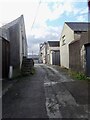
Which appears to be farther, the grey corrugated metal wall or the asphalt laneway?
the grey corrugated metal wall

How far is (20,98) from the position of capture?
9.71 meters

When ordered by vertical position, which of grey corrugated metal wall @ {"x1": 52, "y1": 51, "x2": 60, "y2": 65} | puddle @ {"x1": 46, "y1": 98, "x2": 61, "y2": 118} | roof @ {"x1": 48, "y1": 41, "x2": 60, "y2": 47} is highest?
roof @ {"x1": 48, "y1": 41, "x2": 60, "y2": 47}

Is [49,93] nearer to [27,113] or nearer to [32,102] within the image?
[32,102]

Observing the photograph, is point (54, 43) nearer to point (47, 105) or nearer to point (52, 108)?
point (47, 105)

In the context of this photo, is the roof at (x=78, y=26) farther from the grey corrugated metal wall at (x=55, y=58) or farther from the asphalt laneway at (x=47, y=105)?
the asphalt laneway at (x=47, y=105)

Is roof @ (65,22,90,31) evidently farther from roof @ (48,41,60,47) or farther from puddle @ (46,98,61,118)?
roof @ (48,41,60,47)

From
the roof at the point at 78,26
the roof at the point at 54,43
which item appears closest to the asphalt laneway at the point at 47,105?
the roof at the point at 78,26

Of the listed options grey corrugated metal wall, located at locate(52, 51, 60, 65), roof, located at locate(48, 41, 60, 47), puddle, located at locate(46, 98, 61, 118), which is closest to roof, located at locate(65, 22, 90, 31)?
grey corrugated metal wall, located at locate(52, 51, 60, 65)

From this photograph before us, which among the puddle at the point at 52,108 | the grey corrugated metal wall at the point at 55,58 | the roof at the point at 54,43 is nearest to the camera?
the puddle at the point at 52,108

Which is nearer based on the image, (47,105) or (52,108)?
(52,108)

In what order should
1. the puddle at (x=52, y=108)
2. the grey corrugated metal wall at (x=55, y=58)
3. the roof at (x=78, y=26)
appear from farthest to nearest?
1. the grey corrugated metal wall at (x=55, y=58)
2. the roof at (x=78, y=26)
3. the puddle at (x=52, y=108)

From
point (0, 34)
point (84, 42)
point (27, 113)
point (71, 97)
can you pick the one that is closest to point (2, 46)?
point (0, 34)

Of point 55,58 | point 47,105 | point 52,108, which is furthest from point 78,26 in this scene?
point 52,108

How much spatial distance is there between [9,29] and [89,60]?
8.42 metres
